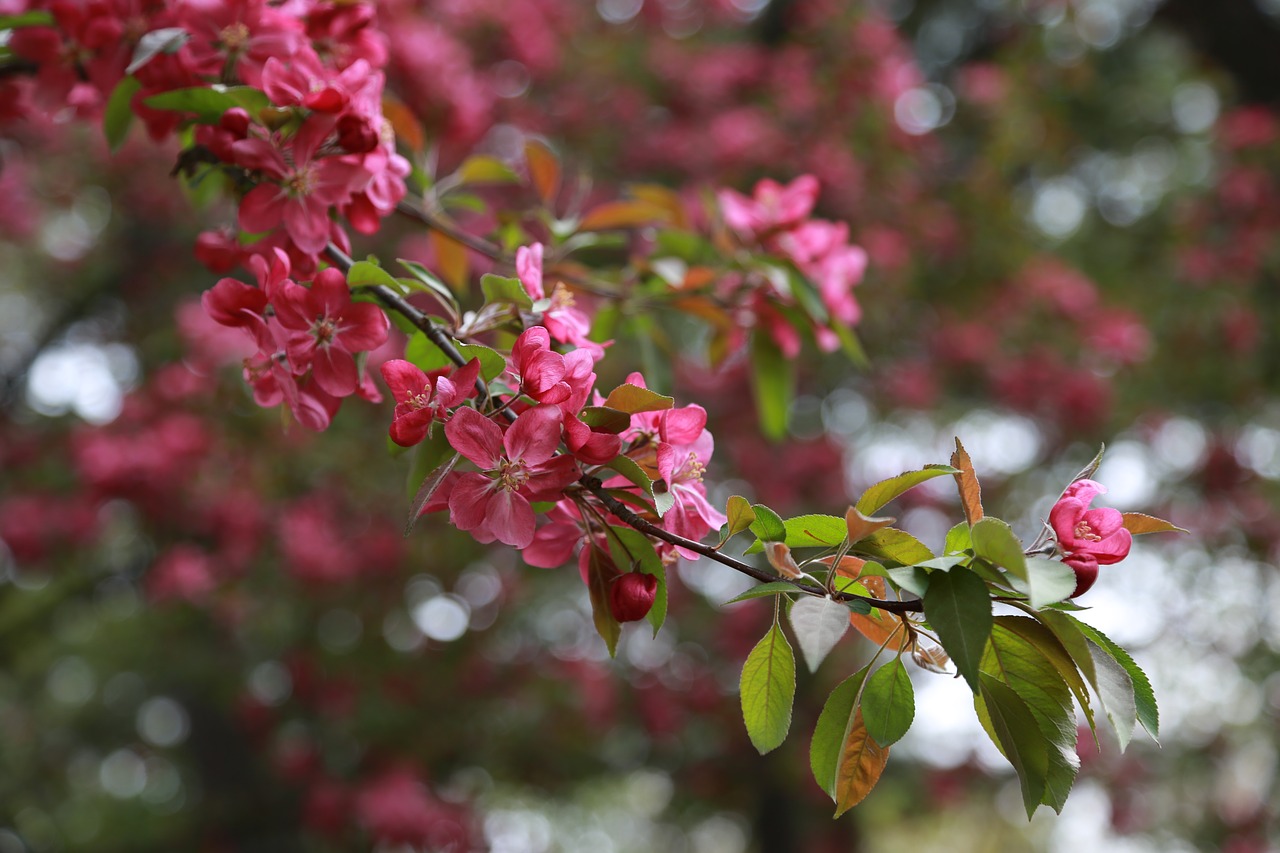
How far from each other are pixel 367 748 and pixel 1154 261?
14.8 ft

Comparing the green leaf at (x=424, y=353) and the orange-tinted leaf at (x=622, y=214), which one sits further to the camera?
the orange-tinted leaf at (x=622, y=214)

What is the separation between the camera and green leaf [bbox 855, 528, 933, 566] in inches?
29.6

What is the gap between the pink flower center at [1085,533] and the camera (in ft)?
2.55

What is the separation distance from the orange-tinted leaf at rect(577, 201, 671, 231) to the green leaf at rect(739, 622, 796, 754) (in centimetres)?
97

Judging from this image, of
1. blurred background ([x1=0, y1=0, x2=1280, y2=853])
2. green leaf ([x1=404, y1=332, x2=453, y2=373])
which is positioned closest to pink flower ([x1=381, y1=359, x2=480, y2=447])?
green leaf ([x1=404, y1=332, x2=453, y2=373])

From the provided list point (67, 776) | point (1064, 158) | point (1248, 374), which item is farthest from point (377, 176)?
point (67, 776)

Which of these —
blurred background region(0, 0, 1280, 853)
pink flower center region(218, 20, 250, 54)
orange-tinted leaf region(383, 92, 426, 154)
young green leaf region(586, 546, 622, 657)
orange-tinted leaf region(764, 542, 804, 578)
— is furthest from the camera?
blurred background region(0, 0, 1280, 853)

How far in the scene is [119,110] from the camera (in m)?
1.24

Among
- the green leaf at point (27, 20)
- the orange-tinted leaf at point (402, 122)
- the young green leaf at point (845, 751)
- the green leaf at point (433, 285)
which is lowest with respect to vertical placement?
the orange-tinted leaf at point (402, 122)

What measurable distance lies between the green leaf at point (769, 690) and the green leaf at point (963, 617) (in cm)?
15

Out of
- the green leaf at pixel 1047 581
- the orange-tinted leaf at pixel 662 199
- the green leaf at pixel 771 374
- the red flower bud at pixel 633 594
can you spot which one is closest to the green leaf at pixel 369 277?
the red flower bud at pixel 633 594

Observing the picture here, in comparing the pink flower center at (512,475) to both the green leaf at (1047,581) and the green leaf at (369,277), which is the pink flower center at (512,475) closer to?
the green leaf at (369,277)

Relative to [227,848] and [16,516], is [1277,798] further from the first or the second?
[16,516]

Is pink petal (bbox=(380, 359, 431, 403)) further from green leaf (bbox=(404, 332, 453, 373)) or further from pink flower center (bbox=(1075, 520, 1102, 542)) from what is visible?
pink flower center (bbox=(1075, 520, 1102, 542))
